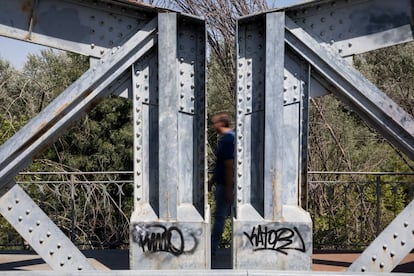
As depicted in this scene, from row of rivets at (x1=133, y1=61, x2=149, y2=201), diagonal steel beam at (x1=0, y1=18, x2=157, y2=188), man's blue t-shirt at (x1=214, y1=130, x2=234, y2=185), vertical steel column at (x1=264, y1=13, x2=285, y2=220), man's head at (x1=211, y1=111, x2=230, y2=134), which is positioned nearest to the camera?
diagonal steel beam at (x1=0, y1=18, x2=157, y2=188)

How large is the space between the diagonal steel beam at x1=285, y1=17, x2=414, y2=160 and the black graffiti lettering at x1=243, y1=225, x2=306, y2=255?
135 centimetres

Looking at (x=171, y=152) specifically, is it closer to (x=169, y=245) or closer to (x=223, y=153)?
(x=169, y=245)

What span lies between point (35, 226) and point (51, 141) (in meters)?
0.84

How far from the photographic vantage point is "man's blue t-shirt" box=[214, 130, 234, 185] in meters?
5.57

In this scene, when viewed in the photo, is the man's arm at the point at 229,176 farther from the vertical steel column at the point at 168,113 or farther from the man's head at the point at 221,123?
the vertical steel column at the point at 168,113

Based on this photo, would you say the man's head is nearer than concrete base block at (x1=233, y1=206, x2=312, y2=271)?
No

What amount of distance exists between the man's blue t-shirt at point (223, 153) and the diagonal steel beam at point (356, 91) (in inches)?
61.4

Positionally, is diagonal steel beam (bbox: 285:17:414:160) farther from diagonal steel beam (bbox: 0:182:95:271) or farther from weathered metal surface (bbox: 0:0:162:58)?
diagonal steel beam (bbox: 0:182:95:271)

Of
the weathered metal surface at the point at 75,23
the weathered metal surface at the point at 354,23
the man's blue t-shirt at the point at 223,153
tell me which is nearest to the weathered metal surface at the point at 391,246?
the weathered metal surface at the point at 354,23

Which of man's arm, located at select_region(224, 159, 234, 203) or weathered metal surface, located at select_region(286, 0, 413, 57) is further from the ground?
weathered metal surface, located at select_region(286, 0, 413, 57)

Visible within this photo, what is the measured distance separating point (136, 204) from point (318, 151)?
11882 mm

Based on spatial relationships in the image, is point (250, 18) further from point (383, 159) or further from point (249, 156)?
point (383, 159)

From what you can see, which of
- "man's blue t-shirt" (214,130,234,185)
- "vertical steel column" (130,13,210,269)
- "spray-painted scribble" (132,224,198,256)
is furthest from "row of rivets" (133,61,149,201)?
"man's blue t-shirt" (214,130,234,185)

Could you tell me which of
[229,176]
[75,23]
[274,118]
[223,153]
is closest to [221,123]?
[223,153]
